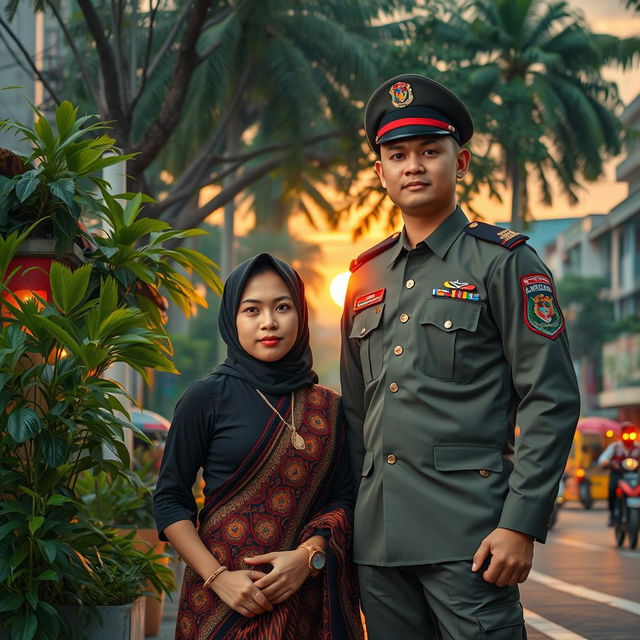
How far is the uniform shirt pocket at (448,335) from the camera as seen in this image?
311 cm

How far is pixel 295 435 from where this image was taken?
3.28 metres

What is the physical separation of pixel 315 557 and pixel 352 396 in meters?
0.53

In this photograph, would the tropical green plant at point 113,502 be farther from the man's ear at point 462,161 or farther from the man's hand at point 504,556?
the man's hand at point 504,556

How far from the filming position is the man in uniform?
9.75ft

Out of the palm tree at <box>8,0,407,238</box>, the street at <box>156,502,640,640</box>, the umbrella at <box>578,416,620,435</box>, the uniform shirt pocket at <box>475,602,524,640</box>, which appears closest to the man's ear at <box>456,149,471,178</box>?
the uniform shirt pocket at <box>475,602,524,640</box>

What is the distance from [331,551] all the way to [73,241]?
6.10 feet

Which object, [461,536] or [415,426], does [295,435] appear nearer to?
[415,426]

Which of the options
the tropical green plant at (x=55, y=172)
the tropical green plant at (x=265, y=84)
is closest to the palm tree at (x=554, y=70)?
the tropical green plant at (x=265, y=84)

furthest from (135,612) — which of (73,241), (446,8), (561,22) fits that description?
(561,22)

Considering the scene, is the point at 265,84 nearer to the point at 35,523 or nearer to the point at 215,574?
the point at 35,523

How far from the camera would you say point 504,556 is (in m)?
2.91

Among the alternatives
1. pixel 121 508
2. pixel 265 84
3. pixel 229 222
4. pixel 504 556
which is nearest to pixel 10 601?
pixel 504 556

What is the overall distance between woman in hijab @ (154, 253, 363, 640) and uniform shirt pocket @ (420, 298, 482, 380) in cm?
41

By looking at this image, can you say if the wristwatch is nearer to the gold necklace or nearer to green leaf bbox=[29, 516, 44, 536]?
the gold necklace
